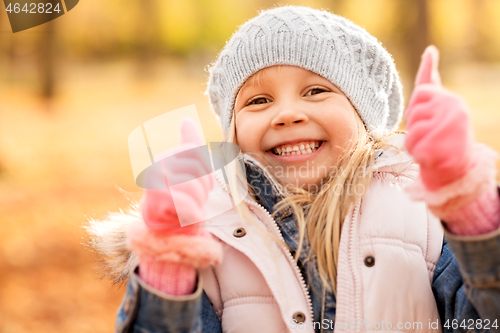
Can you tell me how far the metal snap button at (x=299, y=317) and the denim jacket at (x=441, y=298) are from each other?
0.07 meters

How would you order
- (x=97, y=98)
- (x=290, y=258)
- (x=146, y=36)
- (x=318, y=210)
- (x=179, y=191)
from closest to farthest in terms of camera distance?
(x=179, y=191)
(x=290, y=258)
(x=318, y=210)
(x=97, y=98)
(x=146, y=36)

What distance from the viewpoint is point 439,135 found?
0.98 meters

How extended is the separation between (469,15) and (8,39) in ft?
58.7

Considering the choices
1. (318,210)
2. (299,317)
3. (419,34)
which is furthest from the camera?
(419,34)

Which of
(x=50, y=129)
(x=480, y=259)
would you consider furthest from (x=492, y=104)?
(x=480, y=259)

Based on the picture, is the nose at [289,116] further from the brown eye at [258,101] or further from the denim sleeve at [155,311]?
the denim sleeve at [155,311]

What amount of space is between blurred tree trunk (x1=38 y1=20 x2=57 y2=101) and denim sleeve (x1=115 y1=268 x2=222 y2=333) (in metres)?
11.6

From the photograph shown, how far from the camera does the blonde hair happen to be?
1.48m

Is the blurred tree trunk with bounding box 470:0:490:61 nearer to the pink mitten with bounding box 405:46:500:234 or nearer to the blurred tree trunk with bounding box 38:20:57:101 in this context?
the blurred tree trunk with bounding box 38:20:57:101

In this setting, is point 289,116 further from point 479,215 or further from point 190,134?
point 479,215

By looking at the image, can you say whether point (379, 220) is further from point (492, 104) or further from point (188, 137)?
point (492, 104)

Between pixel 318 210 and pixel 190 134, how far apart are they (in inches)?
24.0

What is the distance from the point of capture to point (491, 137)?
7105 millimetres

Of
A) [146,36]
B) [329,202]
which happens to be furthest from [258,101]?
[146,36]
